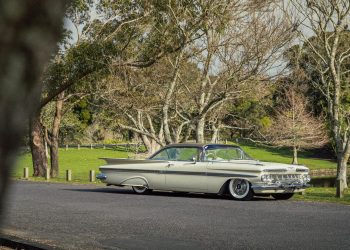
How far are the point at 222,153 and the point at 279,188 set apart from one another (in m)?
1.92

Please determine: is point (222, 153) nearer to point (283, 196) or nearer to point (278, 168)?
point (278, 168)

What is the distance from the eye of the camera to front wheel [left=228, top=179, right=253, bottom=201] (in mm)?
A: 15422

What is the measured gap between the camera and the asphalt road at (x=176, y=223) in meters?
8.62

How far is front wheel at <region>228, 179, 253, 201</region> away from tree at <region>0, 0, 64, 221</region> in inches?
566

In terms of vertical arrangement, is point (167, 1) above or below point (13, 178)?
above

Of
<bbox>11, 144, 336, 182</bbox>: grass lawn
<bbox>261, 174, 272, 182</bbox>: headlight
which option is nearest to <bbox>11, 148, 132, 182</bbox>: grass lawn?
<bbox>11, 144, 336, 182</bbox>: grass lawn

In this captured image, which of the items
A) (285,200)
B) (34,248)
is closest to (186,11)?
(285,200)

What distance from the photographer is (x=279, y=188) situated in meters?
15.5

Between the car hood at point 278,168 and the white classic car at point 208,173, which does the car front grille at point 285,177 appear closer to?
the white classic car at point 208,173

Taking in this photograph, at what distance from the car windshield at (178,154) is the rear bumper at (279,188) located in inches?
78.2

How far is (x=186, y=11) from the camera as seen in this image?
22.5 metres

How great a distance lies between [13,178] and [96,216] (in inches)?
429

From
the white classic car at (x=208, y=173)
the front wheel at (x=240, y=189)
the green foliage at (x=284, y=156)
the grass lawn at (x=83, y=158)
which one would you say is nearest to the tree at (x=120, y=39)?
the white classic car at (x=208, y=173)

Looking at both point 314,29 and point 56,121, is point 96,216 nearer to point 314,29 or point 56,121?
point 314,29
